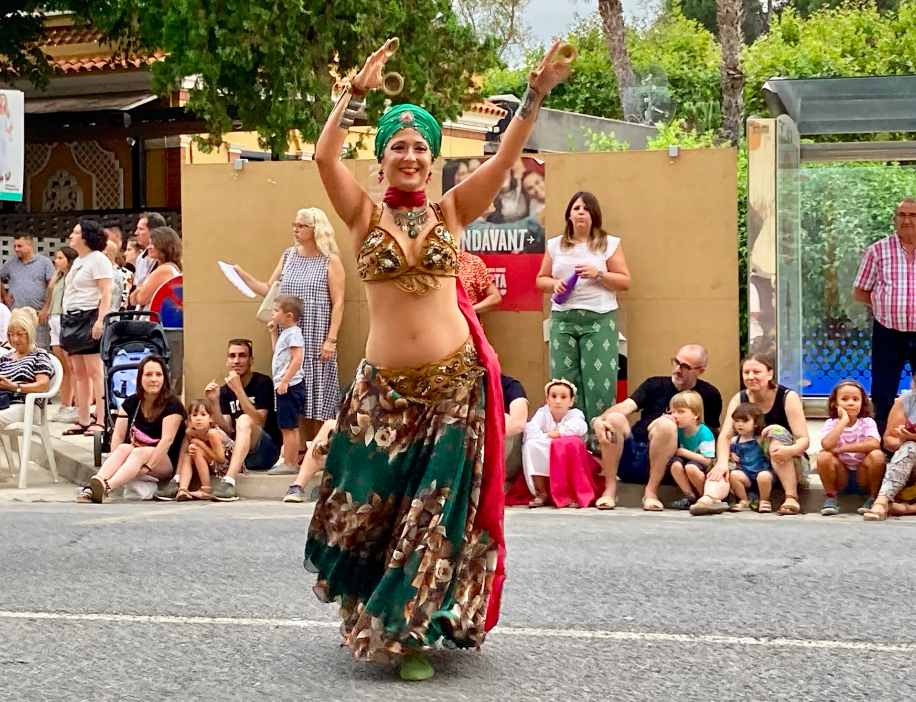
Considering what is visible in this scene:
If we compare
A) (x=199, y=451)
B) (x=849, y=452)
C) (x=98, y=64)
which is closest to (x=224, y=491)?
(x=199, y=451)

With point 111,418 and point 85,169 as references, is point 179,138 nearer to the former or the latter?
point 85,169

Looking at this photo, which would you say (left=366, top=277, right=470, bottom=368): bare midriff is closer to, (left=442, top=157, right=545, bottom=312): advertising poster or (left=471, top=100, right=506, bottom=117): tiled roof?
(left=442, top=157, right=545, bottom=312): advertising poster

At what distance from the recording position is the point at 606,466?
11.4 meters

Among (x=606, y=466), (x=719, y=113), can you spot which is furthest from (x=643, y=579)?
(x=719, y=113)

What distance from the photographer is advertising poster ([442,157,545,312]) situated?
12992mm

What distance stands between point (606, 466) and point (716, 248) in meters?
2.30

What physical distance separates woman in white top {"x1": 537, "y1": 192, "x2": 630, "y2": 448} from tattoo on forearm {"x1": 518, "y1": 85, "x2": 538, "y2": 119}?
628 cm

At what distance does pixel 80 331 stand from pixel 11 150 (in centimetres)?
489

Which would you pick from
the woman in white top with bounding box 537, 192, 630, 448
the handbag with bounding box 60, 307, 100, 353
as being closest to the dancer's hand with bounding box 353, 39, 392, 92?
the woman in white top with bounding box 537, 192, 630, 448

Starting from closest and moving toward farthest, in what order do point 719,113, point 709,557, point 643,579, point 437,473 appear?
point 437,473 < point 643,579 < point 709,557 < point 719,113

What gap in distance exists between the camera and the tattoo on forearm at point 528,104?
18.5 ft

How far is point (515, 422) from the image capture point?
37.9 ft

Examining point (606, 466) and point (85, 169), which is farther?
point (85, 169)

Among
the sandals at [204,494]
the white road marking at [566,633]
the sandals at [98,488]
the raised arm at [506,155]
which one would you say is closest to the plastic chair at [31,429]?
the sandals at [98,488]
